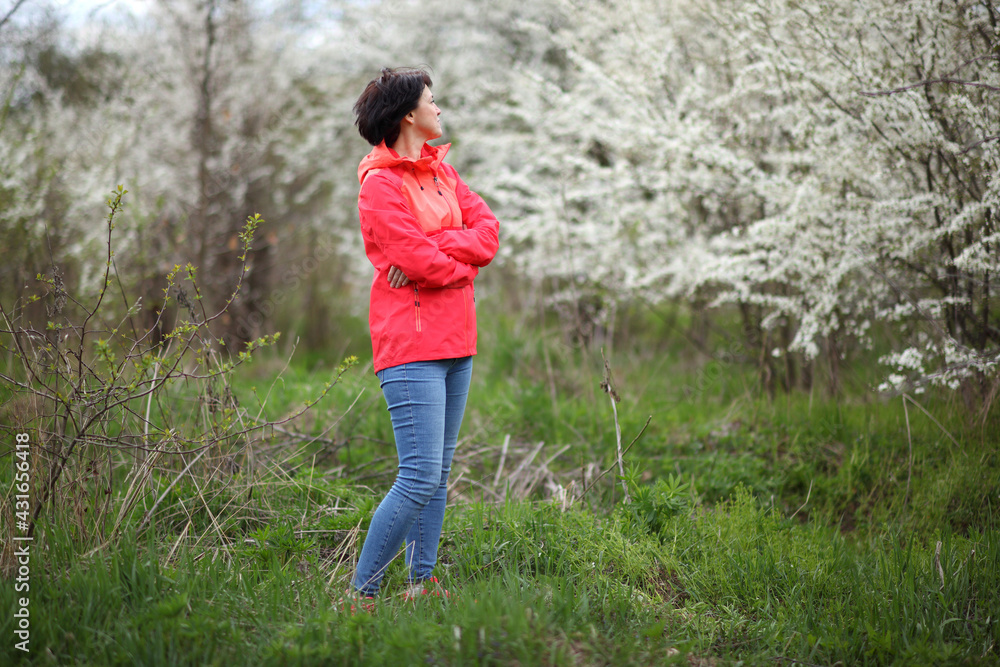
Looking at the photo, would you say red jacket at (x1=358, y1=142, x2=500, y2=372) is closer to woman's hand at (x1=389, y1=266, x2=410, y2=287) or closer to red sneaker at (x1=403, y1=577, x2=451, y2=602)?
woman's hand at (x1=389, y1=266, x2=410, y2=287)

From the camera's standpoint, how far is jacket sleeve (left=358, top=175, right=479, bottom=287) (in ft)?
7.57

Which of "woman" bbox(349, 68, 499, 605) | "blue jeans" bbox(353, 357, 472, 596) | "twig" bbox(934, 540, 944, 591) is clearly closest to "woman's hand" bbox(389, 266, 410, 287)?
"woman" bbox(349, 68, 499, 605)

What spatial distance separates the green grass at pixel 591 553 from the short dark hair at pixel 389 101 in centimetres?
151

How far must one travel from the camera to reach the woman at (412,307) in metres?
2.36

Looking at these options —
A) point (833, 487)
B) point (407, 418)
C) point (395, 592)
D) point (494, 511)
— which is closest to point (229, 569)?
point (395, 592)

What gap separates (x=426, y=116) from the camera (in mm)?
2496

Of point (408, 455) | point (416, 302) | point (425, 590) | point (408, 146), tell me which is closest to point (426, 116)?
point (408, 146)

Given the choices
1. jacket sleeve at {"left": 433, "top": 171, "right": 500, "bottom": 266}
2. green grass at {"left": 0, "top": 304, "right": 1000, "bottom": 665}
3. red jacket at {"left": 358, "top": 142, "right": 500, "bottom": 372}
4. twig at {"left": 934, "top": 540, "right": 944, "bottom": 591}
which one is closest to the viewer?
green grass at {"left": 0, "top": 304, "right": 1000, "bottom": 665}

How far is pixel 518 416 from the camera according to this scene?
14.5ft

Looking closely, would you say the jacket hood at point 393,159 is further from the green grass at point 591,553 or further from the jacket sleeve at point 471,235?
the green grass at point 591,553

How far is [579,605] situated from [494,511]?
0.77 meters

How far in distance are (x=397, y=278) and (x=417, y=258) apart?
0.13 meters

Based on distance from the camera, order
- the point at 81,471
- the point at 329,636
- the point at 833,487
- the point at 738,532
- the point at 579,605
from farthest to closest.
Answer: the point at 833,487 < the point at 738,532 < the point at 81,471 < the point at 579,605 < the point at 329,636

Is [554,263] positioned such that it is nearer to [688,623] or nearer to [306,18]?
[688,623]
